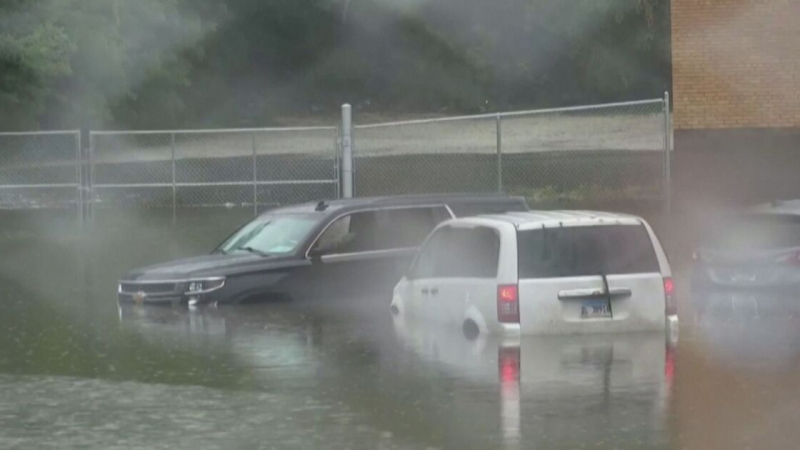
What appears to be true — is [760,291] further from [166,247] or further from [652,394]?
[166,247]

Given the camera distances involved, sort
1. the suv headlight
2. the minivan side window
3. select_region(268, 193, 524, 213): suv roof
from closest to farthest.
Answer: the suv headlight, the minivan side window, select_region(268, 193, 524, 213): suv roof

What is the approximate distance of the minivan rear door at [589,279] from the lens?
14.6 metres

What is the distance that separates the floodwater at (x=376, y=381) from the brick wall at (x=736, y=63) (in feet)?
23.4

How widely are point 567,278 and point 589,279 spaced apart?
0.21 m

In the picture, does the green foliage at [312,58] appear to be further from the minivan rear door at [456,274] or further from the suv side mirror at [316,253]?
the minivan rear door at [456,274]

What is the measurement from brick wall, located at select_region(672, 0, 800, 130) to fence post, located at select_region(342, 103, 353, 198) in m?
6.02

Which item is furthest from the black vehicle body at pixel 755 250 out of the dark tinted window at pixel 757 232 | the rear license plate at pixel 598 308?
the rear license plate at pixel 598 308

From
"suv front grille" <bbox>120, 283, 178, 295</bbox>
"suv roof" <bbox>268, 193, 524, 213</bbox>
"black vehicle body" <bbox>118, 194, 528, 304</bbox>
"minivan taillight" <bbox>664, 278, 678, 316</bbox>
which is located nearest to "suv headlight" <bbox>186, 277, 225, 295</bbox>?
"black vehicle body" <bbox>118, 194, 528, 304</bbox>

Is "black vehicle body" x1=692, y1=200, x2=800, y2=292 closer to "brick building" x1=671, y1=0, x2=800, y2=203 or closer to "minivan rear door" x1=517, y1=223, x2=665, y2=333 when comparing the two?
"minivan rear door" x1=517, y1=223, x2=665, y2=333

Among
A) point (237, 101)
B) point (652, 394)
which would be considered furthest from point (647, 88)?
point (652, 394)

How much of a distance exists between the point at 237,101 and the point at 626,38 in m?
17.5

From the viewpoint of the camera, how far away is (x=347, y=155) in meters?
28.8

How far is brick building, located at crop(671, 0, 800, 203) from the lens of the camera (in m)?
25.9

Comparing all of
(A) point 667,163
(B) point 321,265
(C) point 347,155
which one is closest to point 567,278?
(B) point 321,265
